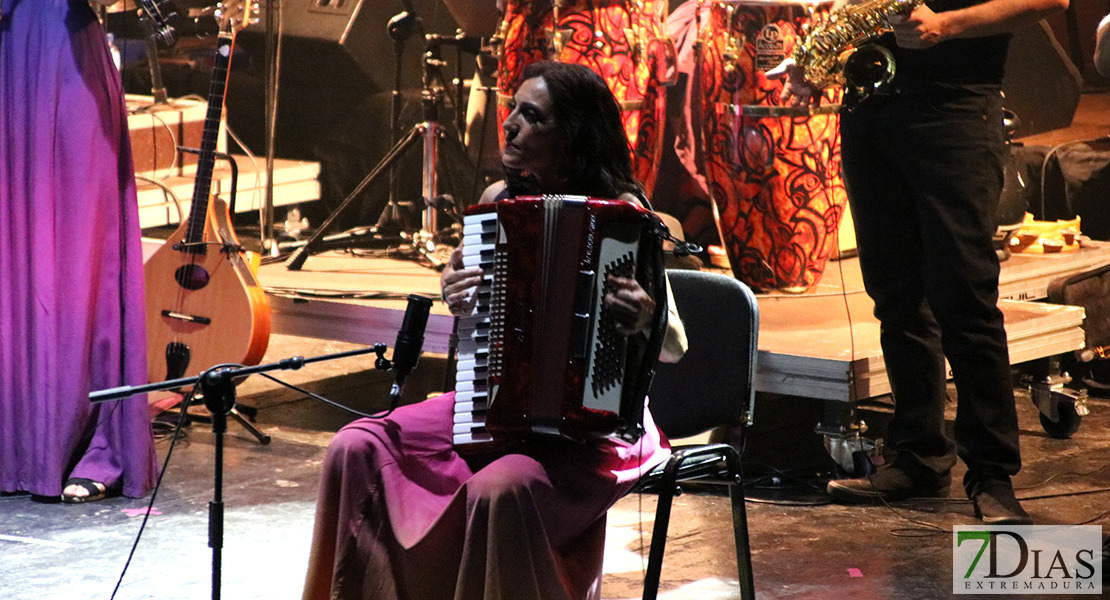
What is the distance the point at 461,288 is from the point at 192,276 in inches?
105

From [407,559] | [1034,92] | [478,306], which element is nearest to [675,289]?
[478,306]

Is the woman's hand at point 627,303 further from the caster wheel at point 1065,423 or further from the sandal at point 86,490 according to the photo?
the caster wheel at point 1065,423

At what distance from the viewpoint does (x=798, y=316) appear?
4.98 meters

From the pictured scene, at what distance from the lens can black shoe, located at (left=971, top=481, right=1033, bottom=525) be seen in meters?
3.83

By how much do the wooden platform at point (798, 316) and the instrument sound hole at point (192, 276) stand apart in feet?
1.49

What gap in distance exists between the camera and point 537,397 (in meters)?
2.61

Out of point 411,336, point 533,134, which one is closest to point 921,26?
point 533,134

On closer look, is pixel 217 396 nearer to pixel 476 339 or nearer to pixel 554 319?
pixel 476 339

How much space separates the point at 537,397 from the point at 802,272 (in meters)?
2.98

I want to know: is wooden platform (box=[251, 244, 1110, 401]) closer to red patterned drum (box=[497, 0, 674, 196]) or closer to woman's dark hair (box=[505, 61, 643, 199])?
red patterned drum (box=[497, 0, 674, 196])

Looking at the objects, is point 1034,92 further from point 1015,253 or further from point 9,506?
point 9,506

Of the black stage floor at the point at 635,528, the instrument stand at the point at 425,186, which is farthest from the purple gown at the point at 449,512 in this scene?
the instrument stand at the point at 425,186

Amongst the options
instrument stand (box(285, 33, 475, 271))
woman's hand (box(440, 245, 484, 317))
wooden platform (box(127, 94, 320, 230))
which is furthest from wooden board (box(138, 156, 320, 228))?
woman's hand (box(440, 245, 484, 317))

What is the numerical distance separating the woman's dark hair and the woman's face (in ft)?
0.05
